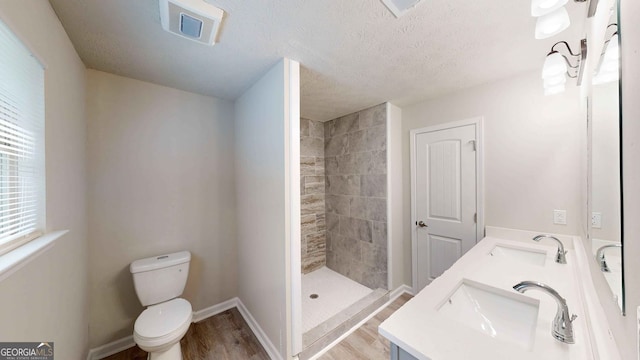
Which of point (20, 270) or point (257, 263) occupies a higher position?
point (20, 270)

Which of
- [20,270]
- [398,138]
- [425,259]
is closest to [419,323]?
[20,270]

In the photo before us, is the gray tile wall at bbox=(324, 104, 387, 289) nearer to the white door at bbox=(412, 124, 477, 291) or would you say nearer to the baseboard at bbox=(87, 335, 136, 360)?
the white door at bbox=(412, 124, 477, 291)

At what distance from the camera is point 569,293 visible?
106cm

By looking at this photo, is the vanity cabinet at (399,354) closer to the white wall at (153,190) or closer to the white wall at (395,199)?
the white wall at (395,199)

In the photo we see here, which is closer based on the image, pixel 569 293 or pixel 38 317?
pixel 38 317

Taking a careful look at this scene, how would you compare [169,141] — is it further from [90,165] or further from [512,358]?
[512,358]

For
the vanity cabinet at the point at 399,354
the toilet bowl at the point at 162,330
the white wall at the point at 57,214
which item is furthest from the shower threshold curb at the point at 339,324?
the white wall at the point at 57,214

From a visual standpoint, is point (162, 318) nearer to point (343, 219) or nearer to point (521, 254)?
point (343, 219)

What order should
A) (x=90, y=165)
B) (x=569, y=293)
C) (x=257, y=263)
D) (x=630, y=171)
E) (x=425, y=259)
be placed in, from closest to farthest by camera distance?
1. (x=630, y=171)
2. (x=569, y=293)
3. (x=90, y=165)
4. (x=257, y=263)
5. (x=425, y=259)

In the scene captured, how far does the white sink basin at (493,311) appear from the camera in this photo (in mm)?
987

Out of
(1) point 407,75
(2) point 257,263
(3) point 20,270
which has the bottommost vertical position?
(2) point 257,263

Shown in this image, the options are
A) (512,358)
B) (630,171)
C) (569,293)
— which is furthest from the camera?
(569,293)

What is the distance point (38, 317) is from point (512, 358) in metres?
1.82

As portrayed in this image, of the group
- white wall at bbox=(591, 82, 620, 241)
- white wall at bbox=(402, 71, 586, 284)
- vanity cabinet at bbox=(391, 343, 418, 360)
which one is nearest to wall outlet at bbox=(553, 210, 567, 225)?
white wall at bbox=(402, 71, 586, 284)
